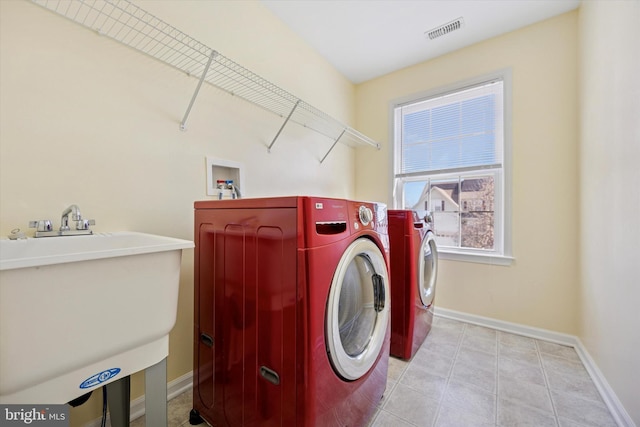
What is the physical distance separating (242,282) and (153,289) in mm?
322

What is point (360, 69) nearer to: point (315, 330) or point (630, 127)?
point (630, 127)

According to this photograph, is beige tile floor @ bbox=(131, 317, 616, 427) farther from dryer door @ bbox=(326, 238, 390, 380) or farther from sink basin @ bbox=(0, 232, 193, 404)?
sink basin @ bbox=(0, 232, 193, 404)

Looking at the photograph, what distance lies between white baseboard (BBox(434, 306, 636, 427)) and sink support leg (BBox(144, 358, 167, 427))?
195 cm

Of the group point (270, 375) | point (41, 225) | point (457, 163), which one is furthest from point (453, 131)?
point (41, 225)

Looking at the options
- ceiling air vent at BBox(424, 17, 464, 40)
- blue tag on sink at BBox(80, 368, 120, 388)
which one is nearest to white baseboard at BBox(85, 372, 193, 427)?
blue tag on sink at BBox(80, 368, 120, 388)

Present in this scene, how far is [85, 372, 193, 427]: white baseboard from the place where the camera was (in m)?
1.21

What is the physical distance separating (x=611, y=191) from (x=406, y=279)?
1.22m

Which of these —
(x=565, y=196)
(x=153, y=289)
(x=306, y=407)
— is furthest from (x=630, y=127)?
(x=153, y=289)

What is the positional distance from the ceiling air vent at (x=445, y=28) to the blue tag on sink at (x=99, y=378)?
9.71 ft

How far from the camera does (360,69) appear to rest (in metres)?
2.79

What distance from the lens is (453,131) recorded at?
8.27 feet

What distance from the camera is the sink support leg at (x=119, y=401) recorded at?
3.03ft

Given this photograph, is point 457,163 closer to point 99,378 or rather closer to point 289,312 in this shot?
point 289,312

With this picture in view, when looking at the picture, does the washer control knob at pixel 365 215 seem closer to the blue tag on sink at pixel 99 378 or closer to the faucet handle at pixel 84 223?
the blue tag on sink at pixel 99 378
